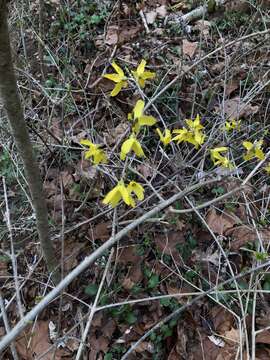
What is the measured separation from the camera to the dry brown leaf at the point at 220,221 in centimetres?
228

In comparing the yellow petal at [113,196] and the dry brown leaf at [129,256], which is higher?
the yellow petal at [113,196]

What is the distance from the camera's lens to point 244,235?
7.40 ft

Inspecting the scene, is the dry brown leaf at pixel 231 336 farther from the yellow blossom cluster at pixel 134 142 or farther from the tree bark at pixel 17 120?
the tree bark at pixel 17 120

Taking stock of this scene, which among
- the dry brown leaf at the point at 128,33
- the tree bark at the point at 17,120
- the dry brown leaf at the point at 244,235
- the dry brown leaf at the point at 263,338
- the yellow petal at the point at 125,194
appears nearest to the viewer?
the tree bark at the point at 17,120

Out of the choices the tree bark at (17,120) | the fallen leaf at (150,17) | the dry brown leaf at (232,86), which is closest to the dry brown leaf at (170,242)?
the tree bark at (17,120)

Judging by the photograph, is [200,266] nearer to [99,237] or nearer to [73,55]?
[99,237]

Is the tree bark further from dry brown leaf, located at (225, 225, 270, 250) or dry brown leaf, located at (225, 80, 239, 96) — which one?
dry brown leaf, located at (225, 80, 239, 96)

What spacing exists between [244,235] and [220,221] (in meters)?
0.15

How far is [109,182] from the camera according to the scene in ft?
8.05

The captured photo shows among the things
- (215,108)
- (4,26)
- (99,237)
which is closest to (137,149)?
(4,26)

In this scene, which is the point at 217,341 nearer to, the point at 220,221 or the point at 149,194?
the point at 220,221

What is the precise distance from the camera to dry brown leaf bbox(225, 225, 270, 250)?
7.29ft

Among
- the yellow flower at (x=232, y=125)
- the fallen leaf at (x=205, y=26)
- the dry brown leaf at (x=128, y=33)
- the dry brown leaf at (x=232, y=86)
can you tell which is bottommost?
the dry brown leaf at (x=232, y=86)

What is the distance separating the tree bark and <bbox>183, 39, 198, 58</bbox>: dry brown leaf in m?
1.95
